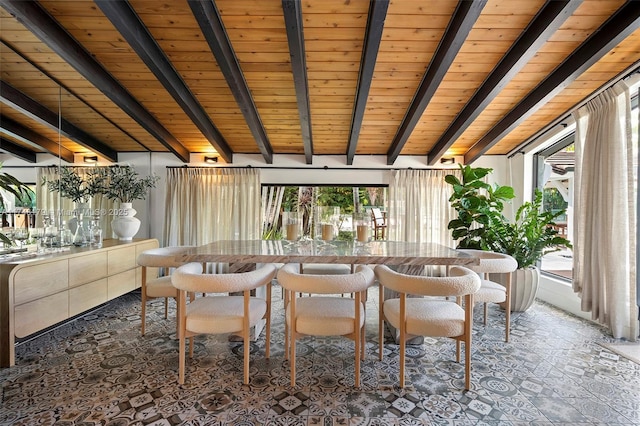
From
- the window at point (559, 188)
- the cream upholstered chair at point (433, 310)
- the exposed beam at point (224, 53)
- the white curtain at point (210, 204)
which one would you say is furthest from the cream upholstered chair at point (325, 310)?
the window at point (559, 188)

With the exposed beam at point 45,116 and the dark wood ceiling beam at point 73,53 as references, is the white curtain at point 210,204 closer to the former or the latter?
the exposed beam at point 45,116

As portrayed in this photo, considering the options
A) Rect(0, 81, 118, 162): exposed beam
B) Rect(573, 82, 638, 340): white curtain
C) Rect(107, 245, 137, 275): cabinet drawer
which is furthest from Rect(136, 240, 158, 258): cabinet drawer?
Rect(573, 82, 638, 340): white curtain

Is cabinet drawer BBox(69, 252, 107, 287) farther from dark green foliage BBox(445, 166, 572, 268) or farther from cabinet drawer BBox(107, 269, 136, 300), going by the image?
dark green foliage BBox(445, 166, 572, 268)

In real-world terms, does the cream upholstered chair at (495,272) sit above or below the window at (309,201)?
below

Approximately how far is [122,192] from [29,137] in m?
1.39

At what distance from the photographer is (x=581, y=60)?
2688mm

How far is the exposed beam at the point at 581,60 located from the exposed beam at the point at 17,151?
523 cm

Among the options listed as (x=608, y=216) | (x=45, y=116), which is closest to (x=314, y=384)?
(x=608, y=216)

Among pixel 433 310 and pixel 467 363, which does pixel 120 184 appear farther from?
pixel 467 363

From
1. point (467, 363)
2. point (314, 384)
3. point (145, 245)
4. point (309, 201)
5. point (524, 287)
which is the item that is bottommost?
point (314, 384)

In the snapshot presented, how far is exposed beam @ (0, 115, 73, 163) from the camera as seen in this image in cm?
289

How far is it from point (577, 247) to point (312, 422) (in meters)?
3.50

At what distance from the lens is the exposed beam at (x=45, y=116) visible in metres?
3.15

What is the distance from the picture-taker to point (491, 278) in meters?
3.96
